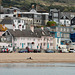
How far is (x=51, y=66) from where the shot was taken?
5131cm

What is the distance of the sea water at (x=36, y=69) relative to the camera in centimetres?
4475

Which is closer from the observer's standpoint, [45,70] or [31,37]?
[45,70]

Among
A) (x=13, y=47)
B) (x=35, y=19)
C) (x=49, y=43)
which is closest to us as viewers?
(x=13, y=47)

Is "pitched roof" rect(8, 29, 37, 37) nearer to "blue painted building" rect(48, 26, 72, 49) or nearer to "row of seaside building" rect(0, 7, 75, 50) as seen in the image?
"row of seaside building" rect(0, 7, 75, 50)

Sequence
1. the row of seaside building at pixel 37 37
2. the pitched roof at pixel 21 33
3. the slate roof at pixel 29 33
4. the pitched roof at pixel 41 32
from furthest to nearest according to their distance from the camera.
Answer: the pitched roof at pixel 41 32 < the slate roof at pixel 29 33 < the pitched roof at pixel 21 33 < the row of seaside building at pixel 37 37

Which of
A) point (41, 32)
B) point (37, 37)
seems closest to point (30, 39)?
point (37, 37)

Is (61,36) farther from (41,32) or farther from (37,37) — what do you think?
(37,37)

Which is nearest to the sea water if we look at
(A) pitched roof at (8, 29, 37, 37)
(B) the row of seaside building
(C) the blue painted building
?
(B) the row of seaside building

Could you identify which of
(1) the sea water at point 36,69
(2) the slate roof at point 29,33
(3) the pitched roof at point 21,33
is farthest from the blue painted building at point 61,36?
(1) the sea water at point 36,69

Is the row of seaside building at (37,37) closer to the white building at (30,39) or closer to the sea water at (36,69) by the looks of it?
the white building at (30,39)

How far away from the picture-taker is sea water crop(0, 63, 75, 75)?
147 feet

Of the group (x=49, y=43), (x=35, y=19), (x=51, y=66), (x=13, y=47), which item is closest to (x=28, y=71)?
(x=51, y=66)

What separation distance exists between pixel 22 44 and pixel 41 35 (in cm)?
464

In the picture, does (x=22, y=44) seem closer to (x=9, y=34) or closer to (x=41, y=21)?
(x=9, y=34)
